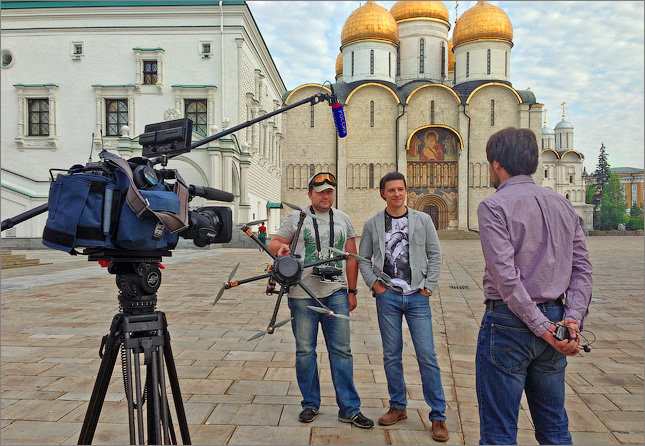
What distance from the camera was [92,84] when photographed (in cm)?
3011

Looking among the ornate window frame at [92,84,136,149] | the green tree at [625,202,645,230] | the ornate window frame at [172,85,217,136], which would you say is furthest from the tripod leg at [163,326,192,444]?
the green tree at [625,202,645,230]

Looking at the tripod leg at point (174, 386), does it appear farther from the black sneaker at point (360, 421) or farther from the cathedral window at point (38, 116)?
the cathedral window at point (38, 116)

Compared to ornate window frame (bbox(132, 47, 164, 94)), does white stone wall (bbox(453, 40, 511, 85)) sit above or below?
above

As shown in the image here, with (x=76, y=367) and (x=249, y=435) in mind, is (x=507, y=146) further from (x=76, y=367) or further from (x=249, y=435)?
(x=76, y=367)

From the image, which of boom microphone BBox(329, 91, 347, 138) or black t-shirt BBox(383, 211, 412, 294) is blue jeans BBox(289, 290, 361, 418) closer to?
black t-shirt BBox(383, 211, 412, 294)

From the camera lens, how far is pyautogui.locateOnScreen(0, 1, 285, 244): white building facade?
2959cm

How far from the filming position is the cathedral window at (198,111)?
98.1 feet

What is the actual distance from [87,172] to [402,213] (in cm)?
234

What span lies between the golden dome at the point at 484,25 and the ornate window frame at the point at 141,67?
29162mm

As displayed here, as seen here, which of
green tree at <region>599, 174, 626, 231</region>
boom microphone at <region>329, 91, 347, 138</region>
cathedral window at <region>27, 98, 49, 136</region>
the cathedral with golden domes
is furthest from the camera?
green tree at <region>599, 174, 626, 231</region>

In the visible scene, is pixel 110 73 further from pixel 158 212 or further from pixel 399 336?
pixel 158 212

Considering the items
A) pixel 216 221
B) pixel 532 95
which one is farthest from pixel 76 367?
pixel 532 95

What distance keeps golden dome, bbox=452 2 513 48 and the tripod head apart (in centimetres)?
4936

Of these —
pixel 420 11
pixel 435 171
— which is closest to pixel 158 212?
pixel 435 171
